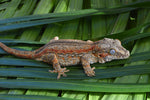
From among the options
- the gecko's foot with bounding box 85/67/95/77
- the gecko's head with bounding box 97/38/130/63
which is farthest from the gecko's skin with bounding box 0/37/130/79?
the gecko's foot with bounding box 85/67/95/77

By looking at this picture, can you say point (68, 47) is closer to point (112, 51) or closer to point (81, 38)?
point (81, 38)

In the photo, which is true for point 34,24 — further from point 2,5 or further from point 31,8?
point 2,5

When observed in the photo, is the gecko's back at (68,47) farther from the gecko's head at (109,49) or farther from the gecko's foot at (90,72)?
the gecko's foot at (90,72)

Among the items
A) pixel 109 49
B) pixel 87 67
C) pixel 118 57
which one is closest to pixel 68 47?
pixel 87 67

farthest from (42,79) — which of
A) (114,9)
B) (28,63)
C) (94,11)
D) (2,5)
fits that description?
(2,5)

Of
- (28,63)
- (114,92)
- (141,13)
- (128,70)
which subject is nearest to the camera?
(114,92)
